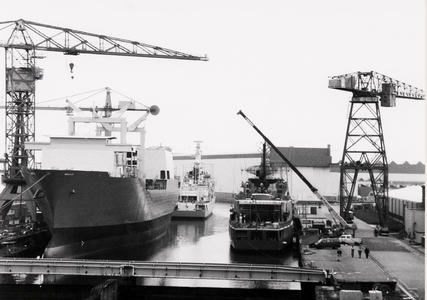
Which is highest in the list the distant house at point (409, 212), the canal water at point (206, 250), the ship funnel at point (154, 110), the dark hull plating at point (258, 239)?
the ship funnel at point (154, 110)

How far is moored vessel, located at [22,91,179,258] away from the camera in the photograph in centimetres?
2534

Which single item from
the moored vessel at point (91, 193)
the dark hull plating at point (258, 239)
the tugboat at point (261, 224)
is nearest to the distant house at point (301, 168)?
the tugboat at point (261, 224)

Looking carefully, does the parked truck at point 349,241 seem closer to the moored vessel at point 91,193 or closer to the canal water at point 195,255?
the canal water at point 195,255

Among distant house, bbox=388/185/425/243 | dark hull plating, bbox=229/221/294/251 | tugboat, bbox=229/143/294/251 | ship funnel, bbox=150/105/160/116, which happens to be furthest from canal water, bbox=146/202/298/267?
ship funnel, bbox=150/105/160/116

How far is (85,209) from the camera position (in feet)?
85.7

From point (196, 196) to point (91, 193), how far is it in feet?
78.2

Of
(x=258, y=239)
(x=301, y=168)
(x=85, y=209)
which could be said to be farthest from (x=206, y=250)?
(x=301, y=168)

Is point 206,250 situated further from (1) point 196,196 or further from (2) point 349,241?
(1) point 196,196

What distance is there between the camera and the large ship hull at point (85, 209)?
82.8 feet

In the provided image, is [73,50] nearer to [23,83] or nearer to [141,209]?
[23,83]

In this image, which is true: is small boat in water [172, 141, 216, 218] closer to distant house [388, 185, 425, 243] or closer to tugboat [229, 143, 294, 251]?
tugboat [229, 143, 294, 251]

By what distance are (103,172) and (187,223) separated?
19.6 metres

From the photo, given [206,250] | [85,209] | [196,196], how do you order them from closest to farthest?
[85,209]
[206,250]
[196,196]

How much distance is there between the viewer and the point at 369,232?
30938 mm
